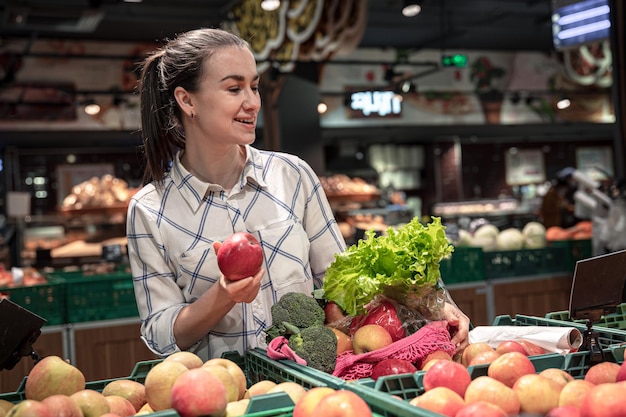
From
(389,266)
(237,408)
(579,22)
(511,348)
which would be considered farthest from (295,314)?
(579,22)

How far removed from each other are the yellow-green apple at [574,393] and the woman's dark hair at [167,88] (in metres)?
1.27

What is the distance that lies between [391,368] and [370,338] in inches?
4.6

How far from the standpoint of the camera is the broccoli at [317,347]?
161cm

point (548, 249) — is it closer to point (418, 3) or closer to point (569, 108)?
point (418, 3)

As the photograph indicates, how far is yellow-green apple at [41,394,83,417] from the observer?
1.31 m

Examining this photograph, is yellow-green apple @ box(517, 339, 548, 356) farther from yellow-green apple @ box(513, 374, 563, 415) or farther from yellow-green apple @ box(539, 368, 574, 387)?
yellow-green apple @ box(513, 374, 563, 415)

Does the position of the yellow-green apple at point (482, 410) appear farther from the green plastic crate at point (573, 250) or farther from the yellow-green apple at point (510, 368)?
the green plastic crate at point (573, 250)

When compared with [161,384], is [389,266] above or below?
above

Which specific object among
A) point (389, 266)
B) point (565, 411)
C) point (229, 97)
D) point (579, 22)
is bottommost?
point (565, 411)

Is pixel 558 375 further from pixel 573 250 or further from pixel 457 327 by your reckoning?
pixel 573 250

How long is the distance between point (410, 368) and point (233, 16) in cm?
841

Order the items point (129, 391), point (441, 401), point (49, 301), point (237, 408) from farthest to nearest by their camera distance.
Result: point (49, 301) → point (129, 391) → point (237, 408) → point (441, 401)

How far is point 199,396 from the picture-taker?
4.19ft

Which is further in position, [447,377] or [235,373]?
[235,373]
